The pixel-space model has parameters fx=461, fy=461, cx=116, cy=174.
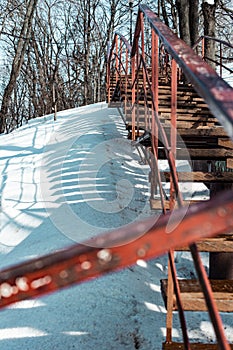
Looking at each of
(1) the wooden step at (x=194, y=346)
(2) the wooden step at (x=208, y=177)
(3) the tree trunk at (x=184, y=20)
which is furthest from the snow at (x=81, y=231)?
(3) the tree trunk at (x=184, y=20)

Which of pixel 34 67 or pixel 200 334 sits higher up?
pixel 34 67

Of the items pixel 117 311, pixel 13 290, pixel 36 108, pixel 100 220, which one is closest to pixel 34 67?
pixel 36 108

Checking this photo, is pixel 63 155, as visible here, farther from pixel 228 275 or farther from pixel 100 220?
pixel 228 275

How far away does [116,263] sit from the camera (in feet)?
2.11

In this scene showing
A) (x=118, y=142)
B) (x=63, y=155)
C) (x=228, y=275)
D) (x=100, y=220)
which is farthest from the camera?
(x=118, y=142)

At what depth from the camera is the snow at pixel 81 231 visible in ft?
7.38

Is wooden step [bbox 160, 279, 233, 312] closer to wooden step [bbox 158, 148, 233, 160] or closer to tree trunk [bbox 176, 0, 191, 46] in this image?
wooden step [bbox 158, 148, 233, 160]

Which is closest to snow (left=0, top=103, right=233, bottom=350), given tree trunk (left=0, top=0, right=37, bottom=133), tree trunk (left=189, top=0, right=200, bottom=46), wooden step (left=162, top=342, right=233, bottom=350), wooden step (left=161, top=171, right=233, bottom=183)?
wooden step (left=162, top=342, right=233, bottom=350)

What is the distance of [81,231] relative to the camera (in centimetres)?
320

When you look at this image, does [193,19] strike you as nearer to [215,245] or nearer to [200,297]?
[215,245]

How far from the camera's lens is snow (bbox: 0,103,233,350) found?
7.38 ft

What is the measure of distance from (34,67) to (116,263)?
58.5ft

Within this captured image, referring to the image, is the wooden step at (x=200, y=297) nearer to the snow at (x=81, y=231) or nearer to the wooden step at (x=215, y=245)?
the wooden step at (x=215, y=245)

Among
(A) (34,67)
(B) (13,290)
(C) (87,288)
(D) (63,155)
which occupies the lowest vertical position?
(C) (87,288)
